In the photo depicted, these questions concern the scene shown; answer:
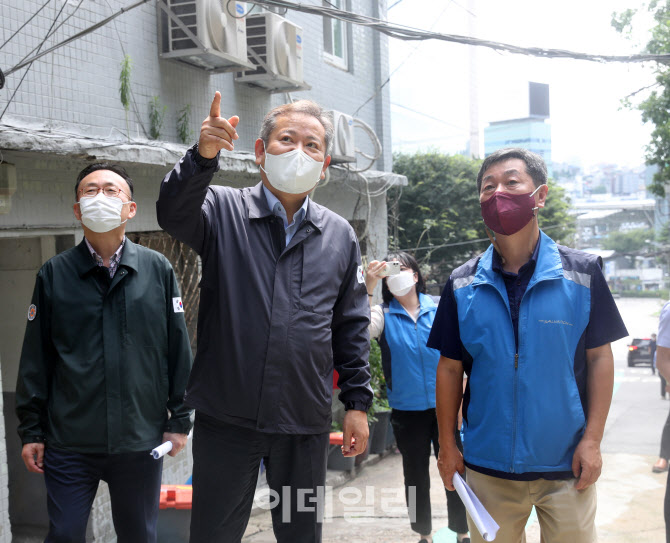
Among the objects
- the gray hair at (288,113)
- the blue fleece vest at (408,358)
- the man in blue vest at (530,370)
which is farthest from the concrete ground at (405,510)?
the gray hair at (288,113)

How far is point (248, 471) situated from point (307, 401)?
33 centimetres

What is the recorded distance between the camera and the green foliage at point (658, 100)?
14.3m

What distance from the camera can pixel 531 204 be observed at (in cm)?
289

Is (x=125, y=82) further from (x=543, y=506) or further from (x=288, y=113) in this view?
(x=543, y=506)

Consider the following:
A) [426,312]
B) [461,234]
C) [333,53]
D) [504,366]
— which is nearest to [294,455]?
[504,366]

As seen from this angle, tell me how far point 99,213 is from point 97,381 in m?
0.75

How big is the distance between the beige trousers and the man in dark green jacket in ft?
4.65

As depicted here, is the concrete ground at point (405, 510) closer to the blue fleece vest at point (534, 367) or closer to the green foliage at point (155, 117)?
the blue fleece vest at point (534, 367)

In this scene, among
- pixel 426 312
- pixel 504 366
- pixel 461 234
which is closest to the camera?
pixel 504 366

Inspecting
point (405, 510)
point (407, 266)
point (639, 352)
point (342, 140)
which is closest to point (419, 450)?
point (407, 266)

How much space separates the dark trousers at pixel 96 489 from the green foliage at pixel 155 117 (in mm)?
3048

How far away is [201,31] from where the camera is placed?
5.53m

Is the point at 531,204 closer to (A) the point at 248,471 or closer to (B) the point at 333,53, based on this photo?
(A) the point at 248,471

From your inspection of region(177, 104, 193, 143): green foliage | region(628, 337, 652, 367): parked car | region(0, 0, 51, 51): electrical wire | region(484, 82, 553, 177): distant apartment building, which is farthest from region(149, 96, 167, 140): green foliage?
region(484, 82, 553, 177): distant apartment building
